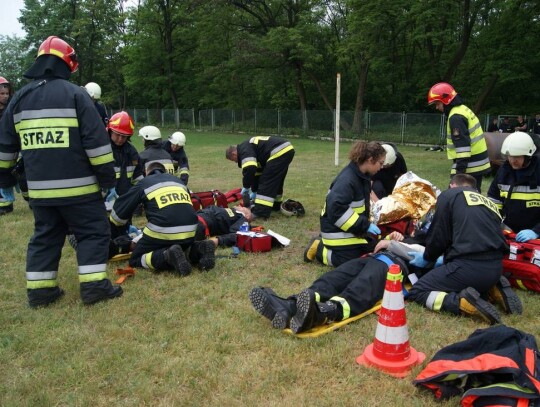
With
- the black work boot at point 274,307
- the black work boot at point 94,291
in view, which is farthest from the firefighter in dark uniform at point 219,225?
the black work boot at point 274,307

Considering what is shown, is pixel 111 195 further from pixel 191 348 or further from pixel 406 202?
pixel 406 202

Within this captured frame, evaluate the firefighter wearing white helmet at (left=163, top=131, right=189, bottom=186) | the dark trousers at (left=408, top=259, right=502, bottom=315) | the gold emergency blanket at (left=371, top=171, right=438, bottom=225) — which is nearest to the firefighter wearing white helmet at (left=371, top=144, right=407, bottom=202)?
the gold emergency blanket at (left=371, top=171, right=438, bottom=225)

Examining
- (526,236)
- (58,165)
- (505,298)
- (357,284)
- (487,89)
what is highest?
(487,89)

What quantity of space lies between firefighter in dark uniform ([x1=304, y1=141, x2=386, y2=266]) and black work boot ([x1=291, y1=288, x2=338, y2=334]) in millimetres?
1244

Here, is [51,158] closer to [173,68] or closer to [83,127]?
[83,127]

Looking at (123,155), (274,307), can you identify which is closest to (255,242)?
(274,307)

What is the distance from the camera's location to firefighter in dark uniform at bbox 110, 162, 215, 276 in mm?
4910

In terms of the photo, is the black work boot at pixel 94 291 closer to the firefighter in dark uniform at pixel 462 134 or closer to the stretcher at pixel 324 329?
the stretcher at pixel 324 329

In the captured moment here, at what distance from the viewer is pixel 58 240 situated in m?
4.26

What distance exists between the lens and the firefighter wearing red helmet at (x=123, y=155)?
6059 millimetres

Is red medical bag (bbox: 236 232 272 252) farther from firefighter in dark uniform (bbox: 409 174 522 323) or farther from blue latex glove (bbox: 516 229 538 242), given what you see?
blue latex glove (bbox: 516 229 538 242)

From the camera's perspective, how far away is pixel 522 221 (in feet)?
17.2

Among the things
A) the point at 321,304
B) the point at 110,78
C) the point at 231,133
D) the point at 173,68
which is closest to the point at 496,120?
the point at 231,133

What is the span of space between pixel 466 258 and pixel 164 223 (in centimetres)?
302
